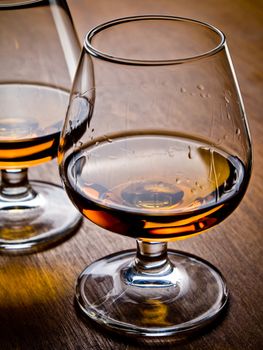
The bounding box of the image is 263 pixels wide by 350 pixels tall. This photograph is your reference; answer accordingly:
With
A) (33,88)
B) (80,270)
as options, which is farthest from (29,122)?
(80,270)

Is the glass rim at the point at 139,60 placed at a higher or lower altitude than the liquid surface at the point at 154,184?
higher

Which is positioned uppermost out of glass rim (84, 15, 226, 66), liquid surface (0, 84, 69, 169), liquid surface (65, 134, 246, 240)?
glass rim (84, 15, 226, 66)

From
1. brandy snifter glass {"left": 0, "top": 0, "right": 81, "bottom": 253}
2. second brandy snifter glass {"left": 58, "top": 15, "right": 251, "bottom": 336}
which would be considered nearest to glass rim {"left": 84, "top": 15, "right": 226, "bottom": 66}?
second brandy snifter glass {"left": 58, "top": 15, "right": 251, "bottom": 336}

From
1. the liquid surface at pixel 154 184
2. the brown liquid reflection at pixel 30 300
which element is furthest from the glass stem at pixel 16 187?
the liquid surface at pixel 154 184

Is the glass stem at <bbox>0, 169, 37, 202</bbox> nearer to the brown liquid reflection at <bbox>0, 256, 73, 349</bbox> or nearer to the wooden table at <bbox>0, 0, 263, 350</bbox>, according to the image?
the wooden table at <bbox>0, 0, 263, 350</bbox>

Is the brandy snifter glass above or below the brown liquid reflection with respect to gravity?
above

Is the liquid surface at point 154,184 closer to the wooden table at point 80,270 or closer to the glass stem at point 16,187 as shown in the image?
the wooden table at point 80,270

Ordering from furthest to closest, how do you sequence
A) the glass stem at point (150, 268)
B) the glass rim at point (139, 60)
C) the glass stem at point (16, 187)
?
the glass stem at point (16, 187) → the glass stem at point (150, 268) → the glass rim at point (139, 60)
